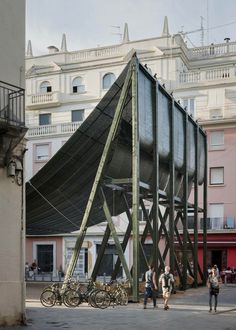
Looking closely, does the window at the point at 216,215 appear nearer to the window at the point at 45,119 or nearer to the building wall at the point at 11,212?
the window at the point at 45,119

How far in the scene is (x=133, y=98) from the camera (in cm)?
2669

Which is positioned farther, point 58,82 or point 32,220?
point 58,82

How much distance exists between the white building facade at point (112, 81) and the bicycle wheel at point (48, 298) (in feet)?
93.5

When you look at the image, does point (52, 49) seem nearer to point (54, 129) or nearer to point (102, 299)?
point (54, 129)

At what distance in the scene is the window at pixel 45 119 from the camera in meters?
57.4

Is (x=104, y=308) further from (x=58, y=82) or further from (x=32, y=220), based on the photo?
(x=58, y=82)

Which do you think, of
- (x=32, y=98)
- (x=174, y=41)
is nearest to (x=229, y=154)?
(x=174, y=41)

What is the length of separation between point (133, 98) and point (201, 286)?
17.8 m

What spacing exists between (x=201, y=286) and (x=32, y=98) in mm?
25983

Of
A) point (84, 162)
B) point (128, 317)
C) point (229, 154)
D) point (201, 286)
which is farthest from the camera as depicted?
point (229, 154)

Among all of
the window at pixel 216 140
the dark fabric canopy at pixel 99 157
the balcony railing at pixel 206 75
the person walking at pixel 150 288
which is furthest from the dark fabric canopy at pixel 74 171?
the balcony railing at pixel 206 75

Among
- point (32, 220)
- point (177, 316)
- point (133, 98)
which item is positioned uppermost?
point (133, 98)

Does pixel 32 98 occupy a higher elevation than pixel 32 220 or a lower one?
higher

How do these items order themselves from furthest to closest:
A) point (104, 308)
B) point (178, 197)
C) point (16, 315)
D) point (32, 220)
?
point (178, 197) < point (32, 220) < point (104, 308) < point (16, 315)
